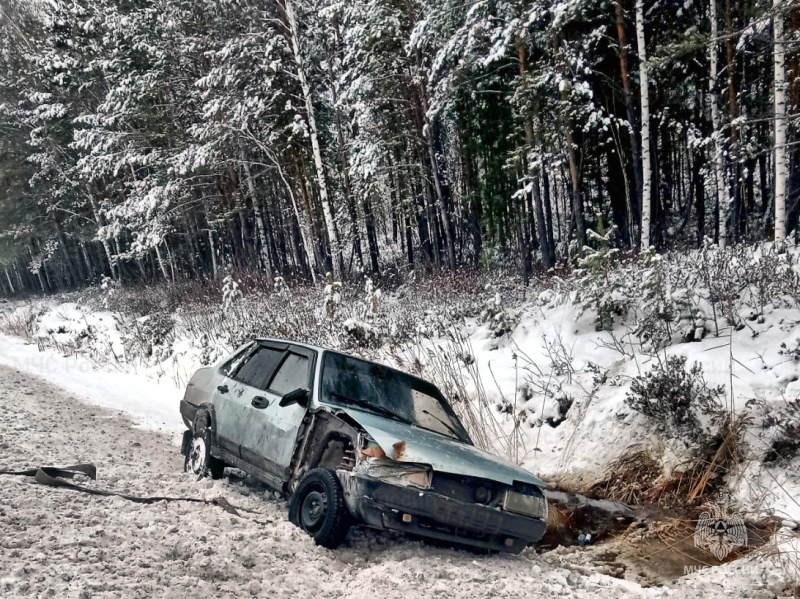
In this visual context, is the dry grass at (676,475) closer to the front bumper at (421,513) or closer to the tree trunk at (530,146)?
the front bumper at (421,513)

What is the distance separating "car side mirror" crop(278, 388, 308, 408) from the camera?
480 cm

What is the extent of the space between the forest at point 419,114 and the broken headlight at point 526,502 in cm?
851

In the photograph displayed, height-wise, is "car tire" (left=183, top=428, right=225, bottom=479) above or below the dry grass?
above

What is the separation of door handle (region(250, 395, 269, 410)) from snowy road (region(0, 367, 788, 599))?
85 centimetres

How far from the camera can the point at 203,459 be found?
5.84 m

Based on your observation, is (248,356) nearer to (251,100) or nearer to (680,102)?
(251,100)

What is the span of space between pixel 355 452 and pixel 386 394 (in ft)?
3.78

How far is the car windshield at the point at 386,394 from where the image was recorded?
16.8 feet

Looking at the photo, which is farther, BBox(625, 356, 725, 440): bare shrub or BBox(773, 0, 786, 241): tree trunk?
BBox(773, 0, 786, 241): tree trunk

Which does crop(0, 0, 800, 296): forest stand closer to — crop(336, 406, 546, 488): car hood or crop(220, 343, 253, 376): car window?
crop(336, 406, 546, 488): car hood

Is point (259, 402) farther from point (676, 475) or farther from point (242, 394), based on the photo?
point (676, 475)

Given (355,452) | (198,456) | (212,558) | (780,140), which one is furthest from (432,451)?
(780,140)

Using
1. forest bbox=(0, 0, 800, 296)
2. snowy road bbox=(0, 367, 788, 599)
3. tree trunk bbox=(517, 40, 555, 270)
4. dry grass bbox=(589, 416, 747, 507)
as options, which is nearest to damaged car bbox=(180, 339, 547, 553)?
snowy road bbox=(0, 367, 788, 599)

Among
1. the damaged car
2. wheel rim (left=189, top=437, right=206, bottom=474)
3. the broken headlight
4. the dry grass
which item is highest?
the damaged car
